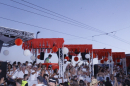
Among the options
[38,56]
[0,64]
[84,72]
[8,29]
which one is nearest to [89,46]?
[84,72]

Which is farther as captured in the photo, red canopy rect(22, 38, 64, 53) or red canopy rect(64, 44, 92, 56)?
red canopy rect(64, 44, 92, 56)

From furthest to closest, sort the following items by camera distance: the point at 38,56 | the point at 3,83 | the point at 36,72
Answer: the point at 38,56 < the point at 36,72 < the point at 3,83

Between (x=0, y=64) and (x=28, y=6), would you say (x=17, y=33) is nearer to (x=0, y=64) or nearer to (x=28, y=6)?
(x=28, y=6)

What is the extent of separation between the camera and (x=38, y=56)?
1178 cm

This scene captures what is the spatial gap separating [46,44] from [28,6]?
9.92 feet

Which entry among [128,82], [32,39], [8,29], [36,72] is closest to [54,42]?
[32,39]

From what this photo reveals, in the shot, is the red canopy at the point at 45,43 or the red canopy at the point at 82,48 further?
the red canopy at the point at 82,48

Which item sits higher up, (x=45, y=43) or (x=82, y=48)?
(x=45, y=43)

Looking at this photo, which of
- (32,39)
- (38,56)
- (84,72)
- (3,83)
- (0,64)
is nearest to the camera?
(3,83)

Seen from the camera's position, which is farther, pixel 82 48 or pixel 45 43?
pixel 82 48

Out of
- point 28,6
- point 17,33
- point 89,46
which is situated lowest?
point 89,46

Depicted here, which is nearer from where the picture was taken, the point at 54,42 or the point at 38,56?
the point at 54,42

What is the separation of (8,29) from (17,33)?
0.68 meters

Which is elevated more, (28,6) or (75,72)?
(28,6)
